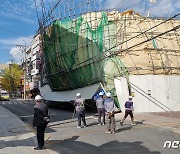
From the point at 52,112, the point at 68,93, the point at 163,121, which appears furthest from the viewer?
the point at 68,93

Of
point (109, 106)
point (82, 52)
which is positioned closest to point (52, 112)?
point (82, 52)

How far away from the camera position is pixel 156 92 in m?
22.0

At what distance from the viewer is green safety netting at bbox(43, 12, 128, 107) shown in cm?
2264

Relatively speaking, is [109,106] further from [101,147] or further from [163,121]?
[163,121]

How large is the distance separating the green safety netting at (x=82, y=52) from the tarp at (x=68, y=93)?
57 cm

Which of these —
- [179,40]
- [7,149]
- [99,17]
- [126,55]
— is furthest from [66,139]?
[179,40]

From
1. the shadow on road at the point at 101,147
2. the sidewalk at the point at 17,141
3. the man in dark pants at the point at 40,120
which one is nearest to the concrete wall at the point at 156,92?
the sidewalk at the point at 17,141

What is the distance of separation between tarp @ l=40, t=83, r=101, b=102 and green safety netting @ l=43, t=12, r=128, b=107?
57 cm

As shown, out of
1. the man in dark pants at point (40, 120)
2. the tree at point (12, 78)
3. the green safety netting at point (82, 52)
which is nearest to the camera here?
the man in dark pants at point (40, 120)

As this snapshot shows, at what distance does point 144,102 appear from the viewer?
21406 mm

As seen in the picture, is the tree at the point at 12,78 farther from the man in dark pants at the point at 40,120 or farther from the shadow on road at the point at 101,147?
the man in dark pants at the point at 40,120

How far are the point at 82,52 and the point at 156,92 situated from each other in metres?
7.46

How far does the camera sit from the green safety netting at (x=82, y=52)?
74.3 feet

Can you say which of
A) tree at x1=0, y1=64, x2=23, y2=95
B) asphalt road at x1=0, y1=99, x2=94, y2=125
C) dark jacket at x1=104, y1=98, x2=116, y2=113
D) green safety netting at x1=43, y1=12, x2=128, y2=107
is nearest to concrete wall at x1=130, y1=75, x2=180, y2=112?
green safety netting at x1=43, y1=12, x2=128, y2=107
